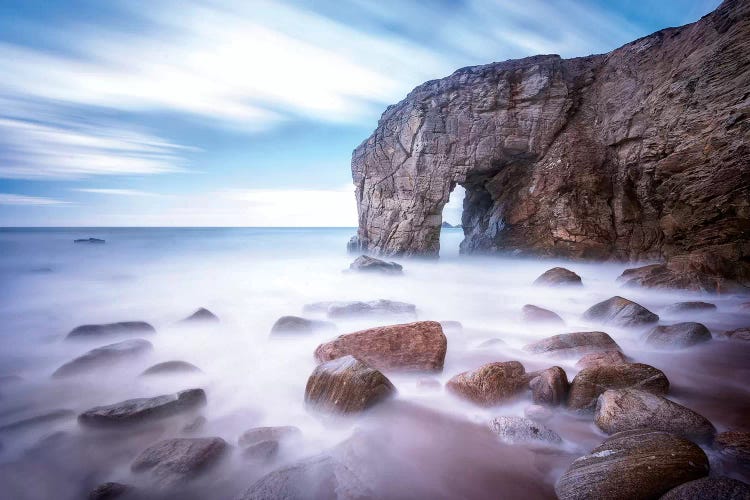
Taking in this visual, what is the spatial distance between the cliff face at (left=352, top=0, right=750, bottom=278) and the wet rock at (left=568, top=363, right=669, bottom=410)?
32.7ft

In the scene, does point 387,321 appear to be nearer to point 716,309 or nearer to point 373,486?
point 373,486

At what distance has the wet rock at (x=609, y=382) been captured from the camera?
3.19 m

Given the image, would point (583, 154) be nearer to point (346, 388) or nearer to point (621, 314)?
point (621, 314)

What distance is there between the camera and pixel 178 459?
2.56m

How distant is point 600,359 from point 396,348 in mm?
2444

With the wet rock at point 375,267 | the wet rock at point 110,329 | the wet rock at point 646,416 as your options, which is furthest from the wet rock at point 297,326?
the wet rock at point 375,267

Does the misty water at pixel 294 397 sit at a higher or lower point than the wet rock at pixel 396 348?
lower

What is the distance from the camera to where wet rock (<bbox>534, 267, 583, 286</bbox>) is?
10148 mm

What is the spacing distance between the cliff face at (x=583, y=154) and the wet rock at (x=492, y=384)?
10961mm

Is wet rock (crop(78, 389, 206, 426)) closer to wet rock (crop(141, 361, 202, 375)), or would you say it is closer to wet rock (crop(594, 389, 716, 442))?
wet rock (crop(141, 361, 202, 375))

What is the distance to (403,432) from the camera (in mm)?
3090

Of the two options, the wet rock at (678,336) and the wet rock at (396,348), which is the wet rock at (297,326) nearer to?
the wet rock at (396,348)

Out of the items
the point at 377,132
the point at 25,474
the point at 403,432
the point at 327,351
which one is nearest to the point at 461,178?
the point at 377,132

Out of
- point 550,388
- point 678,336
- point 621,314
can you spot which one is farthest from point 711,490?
point 621,314
